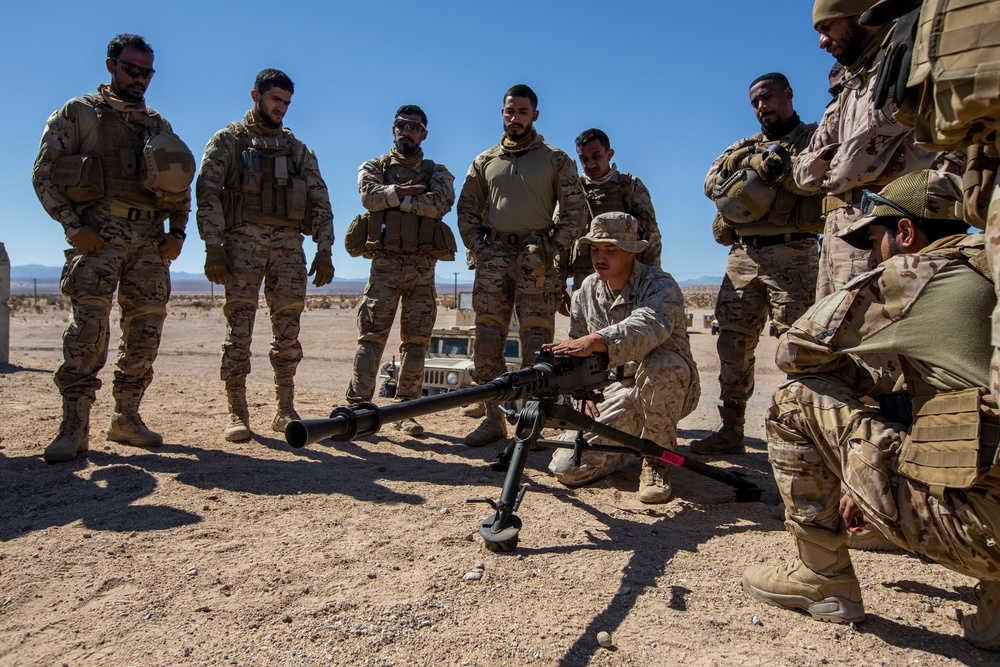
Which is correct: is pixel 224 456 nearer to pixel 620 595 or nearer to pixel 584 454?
pixel 584 454

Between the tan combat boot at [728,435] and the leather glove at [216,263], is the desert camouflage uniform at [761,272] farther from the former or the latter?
the leather glove at [216,263]

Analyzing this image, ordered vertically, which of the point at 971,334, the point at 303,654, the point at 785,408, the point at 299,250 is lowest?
the point at 303,654

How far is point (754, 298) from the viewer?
17.1ft

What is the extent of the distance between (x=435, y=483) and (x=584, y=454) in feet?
3.12

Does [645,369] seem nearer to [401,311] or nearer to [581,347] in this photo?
[581,347]

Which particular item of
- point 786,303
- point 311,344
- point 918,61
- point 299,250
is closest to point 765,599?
point 918,61

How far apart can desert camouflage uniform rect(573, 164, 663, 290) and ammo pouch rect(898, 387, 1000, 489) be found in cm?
437

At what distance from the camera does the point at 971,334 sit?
215 cm

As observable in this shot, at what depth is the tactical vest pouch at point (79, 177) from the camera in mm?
4750

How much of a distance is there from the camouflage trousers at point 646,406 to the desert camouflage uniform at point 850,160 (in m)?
0.96

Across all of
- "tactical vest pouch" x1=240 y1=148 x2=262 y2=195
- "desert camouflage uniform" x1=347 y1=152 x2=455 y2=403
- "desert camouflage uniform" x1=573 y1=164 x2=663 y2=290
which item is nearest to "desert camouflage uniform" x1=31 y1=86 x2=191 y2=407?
"tactical vest pouch" x1=240 y1=148 x2=262 y2=195

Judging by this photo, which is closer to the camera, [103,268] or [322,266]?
[103,268]

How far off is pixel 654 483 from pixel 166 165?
3.91m

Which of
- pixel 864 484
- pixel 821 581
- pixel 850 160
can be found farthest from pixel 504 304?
pixel 864 484
